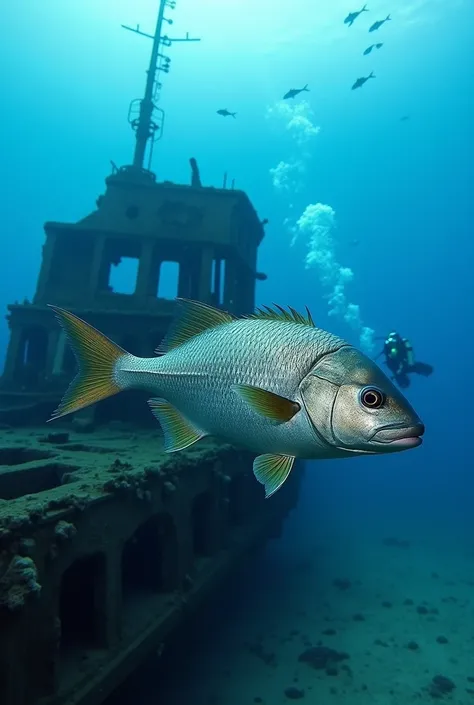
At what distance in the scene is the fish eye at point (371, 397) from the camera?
2104mm

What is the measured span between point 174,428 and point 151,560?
6.52 m

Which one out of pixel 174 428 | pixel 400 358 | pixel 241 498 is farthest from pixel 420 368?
pixel 174 428

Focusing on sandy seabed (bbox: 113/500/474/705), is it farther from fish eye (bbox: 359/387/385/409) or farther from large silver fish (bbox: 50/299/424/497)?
fish eye (bbox: 359/387/385/409)

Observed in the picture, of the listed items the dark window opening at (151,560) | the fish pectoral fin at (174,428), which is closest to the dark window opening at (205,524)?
the dark window opening at (151,560)

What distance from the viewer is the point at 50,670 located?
482 cm

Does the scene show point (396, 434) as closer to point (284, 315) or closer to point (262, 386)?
point (262, 386)

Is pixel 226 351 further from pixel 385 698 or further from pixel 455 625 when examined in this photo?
pixel 455 625

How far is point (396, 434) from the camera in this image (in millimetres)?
2066

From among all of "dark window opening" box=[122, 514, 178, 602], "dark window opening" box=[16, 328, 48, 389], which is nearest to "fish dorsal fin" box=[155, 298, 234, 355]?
"dark window opening" box=[122, 514, 178, 602]

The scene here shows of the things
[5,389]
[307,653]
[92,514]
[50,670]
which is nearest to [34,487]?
[92,514]

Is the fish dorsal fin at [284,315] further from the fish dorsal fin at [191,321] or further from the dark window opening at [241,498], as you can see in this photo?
the dark window opening at [241,498]

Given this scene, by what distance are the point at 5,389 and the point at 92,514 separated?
33.2 ft

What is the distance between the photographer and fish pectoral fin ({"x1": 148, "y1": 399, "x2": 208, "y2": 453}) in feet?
9.41

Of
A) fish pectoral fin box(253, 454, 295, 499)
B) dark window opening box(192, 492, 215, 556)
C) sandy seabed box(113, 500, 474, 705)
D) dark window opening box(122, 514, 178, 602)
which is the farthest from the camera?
dark window opening box(192, 492, 215, 556)
